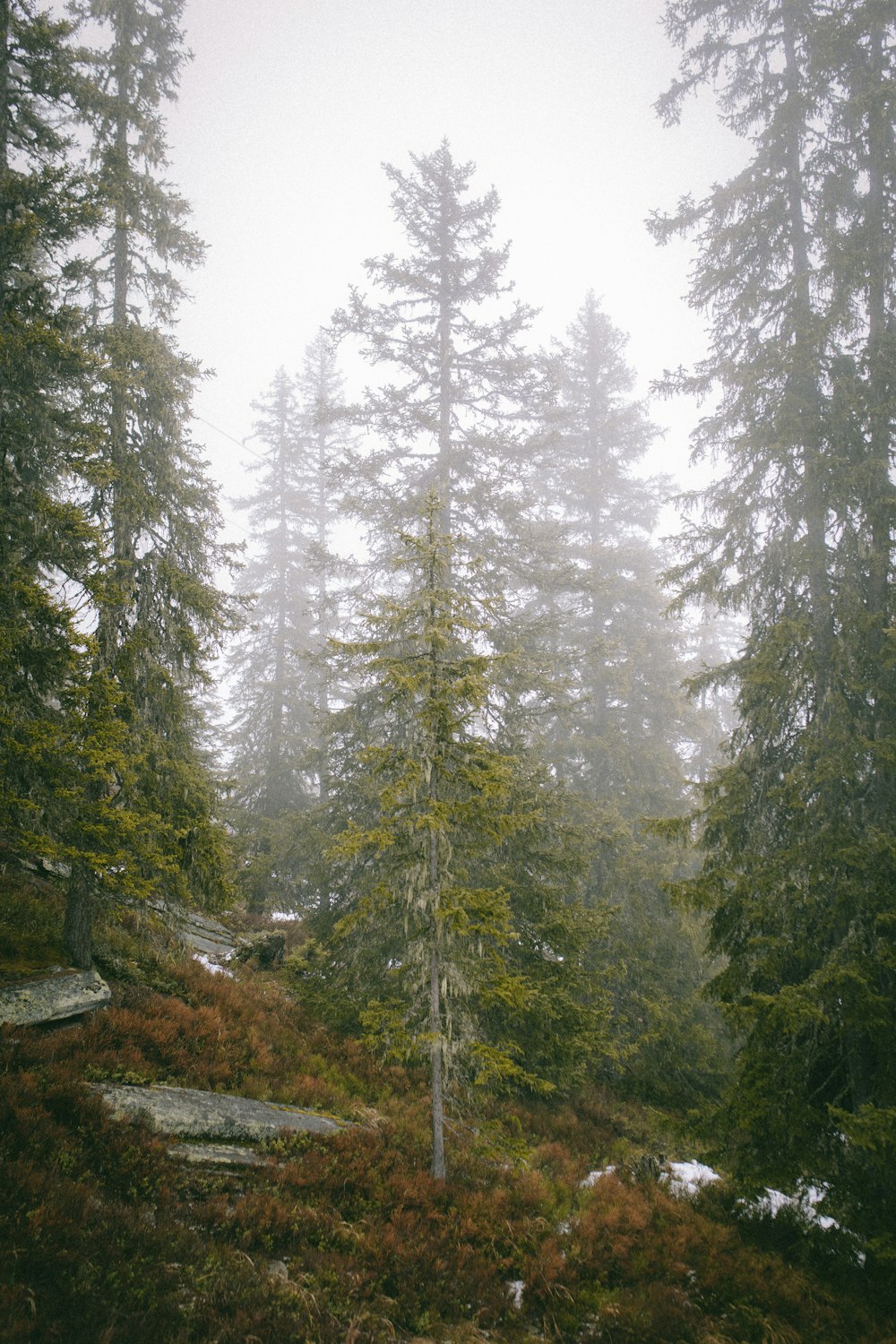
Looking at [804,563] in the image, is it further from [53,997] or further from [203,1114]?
[53,997]

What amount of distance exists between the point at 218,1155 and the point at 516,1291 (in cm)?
319

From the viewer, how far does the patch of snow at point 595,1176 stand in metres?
8.34

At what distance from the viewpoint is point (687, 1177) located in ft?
29.7

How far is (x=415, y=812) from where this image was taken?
7484 millimetres

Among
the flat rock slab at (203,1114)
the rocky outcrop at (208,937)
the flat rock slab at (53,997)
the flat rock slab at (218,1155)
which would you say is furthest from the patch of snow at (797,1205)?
the rocky outcrop at (208,937)

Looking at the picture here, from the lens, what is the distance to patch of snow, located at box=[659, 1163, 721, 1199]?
8625 mm

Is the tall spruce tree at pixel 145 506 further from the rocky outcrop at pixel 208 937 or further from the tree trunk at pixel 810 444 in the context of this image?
the tree trunk at pixel 810 444

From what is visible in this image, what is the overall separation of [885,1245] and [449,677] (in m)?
6.99

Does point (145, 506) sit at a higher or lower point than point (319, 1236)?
higher

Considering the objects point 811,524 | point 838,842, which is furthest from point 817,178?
point 838,842

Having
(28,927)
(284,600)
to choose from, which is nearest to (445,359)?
(284,600)

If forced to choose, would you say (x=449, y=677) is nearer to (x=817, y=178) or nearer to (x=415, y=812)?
(x=415, y=812)

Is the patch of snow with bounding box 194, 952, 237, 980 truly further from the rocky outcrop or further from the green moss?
the green moss

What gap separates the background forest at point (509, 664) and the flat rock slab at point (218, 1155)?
1737 millimetres
